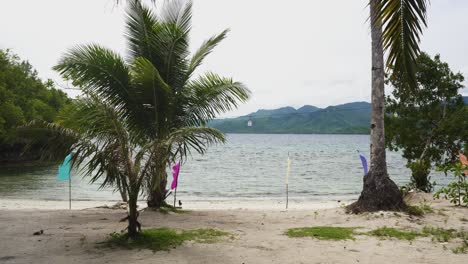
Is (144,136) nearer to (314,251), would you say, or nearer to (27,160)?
(314,251)

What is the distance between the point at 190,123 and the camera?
10.9 metres

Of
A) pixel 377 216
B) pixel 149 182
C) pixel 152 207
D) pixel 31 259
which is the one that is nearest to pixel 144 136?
pixel 152 207

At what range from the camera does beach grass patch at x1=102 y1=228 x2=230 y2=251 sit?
6527mm

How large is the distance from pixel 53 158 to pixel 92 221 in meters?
2.91

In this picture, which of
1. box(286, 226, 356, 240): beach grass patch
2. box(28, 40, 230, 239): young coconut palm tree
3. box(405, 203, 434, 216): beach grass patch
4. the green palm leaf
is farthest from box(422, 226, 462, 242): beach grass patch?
the green palm leaf

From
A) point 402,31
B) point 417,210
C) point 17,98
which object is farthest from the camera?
point 17,98

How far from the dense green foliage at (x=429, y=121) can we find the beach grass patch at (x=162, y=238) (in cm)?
944

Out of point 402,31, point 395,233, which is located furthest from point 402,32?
point 395,233

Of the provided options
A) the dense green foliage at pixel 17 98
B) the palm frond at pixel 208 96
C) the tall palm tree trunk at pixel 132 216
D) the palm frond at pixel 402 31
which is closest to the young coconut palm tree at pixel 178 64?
the palm frond at pixel 208 96

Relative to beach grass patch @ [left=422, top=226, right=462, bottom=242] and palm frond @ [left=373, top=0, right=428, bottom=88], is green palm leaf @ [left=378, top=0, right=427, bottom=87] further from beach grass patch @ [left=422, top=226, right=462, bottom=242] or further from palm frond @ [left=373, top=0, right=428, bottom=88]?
beach grass patch @ [left=422, top=226, right=462, bottom=242]

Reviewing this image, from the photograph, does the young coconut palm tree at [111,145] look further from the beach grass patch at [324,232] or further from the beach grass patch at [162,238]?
the beach grass patch at [324,232]

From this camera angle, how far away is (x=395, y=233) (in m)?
7.71

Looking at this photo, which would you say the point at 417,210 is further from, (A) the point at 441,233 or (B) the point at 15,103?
(B) the point at 15,103

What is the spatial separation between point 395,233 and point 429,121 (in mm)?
8977
